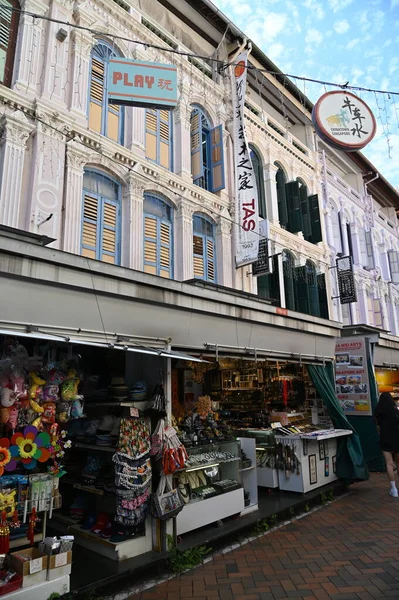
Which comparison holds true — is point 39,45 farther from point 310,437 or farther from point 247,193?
point 310,437

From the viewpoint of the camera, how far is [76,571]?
15.3 ft

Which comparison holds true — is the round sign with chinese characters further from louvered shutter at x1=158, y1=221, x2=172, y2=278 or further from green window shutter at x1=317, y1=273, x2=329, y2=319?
green window shutter at x1=317, y1=273, x2=329, y2=319

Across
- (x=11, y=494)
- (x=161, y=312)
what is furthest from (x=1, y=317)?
(x=161, y=312)

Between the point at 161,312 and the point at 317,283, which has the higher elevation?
the point at 317,283

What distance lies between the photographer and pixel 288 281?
13.0 metres

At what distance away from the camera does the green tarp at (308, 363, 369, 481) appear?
868 cm

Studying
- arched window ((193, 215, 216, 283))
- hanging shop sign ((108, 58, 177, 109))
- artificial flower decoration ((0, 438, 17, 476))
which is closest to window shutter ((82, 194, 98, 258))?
hanging shop sign ((108, 58, 177, 109))

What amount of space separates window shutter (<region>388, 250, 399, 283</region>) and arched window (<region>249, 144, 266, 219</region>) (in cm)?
1205

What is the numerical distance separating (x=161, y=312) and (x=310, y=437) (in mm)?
4227

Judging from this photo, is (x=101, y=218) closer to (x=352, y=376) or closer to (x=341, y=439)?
(x=341, y=439)

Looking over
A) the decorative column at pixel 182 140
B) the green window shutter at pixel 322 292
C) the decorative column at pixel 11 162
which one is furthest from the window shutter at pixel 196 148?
the green window shutter at pixel 322 292

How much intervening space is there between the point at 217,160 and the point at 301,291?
532 cm

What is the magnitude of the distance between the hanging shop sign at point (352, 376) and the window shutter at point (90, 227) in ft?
22.4

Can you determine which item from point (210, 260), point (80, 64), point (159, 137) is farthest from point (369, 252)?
point (80, 64)
